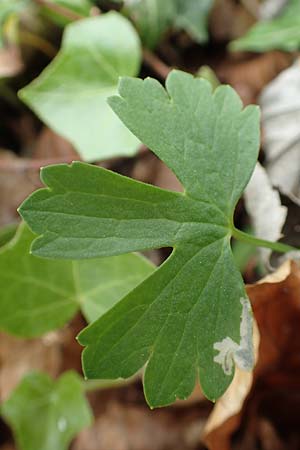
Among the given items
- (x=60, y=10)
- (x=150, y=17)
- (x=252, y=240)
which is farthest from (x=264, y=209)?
(x=60, y=10)

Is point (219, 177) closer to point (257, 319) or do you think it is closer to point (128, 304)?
point (128, 304)

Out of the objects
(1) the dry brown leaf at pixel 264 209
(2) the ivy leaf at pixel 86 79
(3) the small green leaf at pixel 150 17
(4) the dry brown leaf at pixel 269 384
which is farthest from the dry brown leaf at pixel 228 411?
(3) the small green leaf at pixel 150 17

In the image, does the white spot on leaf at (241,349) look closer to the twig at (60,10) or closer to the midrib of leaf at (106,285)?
the midrib of leaf at (106,285)

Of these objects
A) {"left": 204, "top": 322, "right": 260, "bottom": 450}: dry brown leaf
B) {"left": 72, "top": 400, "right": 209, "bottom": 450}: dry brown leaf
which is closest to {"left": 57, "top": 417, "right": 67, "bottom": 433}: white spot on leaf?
{"left": 72, "top": 400, "right": 209, "bottom": 450}: dry brown leaf

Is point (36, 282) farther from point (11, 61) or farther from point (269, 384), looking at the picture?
point (11, 61)

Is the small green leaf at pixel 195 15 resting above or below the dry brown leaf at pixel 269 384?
above

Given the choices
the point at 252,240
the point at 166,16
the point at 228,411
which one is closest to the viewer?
the point at 252,240
